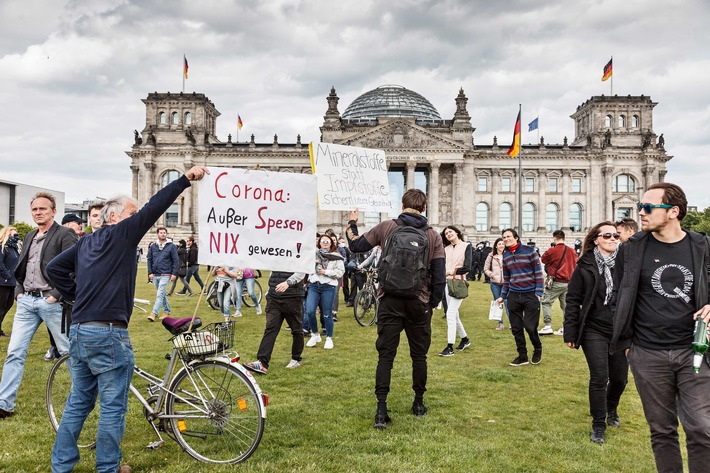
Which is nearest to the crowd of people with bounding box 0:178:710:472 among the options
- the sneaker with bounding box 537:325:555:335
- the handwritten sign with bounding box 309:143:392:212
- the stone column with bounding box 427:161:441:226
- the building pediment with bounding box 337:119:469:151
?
the handwritten sign with bounding box 309:143:392:212

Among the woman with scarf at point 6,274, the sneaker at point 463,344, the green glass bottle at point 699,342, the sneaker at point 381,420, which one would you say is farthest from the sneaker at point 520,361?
the woman with scarf at point 6,274

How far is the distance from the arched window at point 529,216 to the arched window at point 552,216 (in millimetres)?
1787

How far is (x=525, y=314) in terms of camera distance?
8.91 m

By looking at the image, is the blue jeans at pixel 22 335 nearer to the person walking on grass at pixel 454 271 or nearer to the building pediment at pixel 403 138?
the person walking on grass at pixel 454 271

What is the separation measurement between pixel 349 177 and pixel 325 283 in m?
2.22

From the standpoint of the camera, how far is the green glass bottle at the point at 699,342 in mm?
3629

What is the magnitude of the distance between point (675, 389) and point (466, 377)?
14.8 ft

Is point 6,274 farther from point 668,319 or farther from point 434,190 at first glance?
point 434,190

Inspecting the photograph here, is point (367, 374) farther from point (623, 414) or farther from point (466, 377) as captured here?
point (623, 414)

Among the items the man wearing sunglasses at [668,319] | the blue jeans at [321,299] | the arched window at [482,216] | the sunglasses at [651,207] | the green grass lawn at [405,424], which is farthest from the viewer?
the arched window at [482,216]

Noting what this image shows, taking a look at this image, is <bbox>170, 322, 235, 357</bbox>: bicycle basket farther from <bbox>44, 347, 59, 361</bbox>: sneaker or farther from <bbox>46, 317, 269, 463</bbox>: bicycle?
<bbox>44, 347, 59, 361</bbox>: sneaker

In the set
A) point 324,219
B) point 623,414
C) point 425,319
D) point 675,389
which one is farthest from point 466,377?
point 324,219

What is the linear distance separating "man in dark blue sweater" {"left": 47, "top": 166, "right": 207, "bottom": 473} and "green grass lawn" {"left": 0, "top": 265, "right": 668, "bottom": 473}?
0.76m

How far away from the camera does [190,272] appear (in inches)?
786
